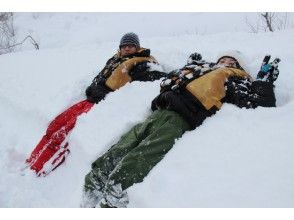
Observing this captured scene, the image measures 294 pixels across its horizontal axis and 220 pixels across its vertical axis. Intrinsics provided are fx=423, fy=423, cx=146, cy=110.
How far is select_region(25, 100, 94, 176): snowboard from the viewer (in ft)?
12.0

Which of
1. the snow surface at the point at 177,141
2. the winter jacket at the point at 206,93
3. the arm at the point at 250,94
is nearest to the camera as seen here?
the snow surface at the point at 177,141

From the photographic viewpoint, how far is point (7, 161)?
3.92 metres

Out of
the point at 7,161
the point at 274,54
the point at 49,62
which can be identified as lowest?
the point at 7,161

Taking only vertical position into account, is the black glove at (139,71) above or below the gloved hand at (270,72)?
below

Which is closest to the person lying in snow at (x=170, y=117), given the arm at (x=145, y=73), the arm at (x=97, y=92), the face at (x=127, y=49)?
the arm at (x=145, y=73)

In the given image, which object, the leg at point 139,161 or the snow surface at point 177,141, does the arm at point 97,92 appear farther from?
the leg at point 139,161

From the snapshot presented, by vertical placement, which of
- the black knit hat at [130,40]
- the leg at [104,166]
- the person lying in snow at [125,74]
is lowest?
the leg at [104,166]

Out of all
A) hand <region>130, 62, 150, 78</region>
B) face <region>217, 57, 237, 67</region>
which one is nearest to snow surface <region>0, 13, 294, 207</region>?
hand <region>130, 62, 150, 78</region>

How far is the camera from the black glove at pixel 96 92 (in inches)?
159

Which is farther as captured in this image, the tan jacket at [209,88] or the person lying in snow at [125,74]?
the person lying in snow at [125,74]

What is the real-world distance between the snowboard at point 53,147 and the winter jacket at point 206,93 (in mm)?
907

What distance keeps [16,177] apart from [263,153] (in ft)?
6.98

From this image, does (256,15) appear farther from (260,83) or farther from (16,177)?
(16,177)
